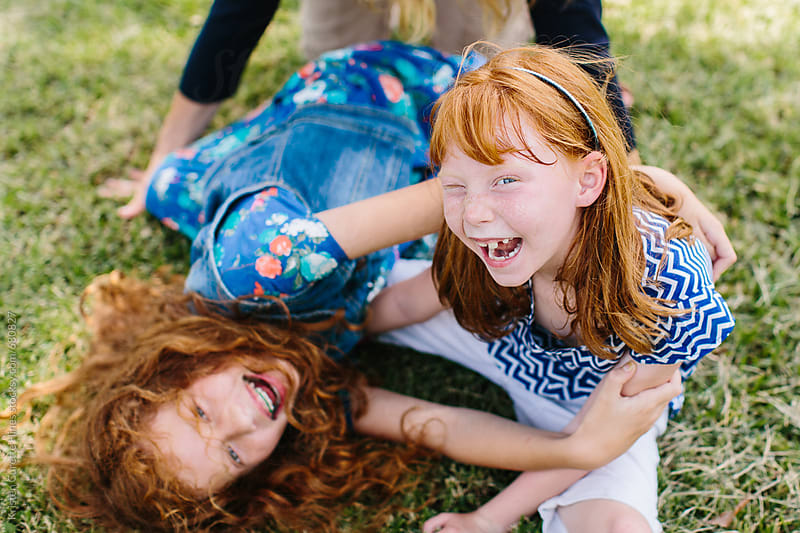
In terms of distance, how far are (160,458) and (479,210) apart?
3.69 feet

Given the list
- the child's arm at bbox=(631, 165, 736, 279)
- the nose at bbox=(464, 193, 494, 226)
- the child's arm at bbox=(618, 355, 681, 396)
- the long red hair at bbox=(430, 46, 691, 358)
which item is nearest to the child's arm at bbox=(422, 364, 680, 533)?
the child's arm at bbox=(618, 355, 681, 396)

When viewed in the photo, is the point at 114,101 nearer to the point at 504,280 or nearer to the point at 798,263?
the point at 504,280

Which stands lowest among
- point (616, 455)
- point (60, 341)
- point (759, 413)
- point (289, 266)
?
point (60, 341)

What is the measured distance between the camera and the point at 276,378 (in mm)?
1934

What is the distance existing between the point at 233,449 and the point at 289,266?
537 mm

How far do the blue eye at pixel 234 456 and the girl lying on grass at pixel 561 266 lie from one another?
1.91 ft

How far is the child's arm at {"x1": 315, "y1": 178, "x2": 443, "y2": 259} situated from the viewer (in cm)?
184

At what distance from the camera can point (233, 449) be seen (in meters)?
1.83

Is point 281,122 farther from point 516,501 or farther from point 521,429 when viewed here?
point 516,501

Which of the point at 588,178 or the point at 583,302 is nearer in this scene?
the point at 588,178

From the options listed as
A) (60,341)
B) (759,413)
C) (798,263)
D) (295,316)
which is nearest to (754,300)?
(798,263)

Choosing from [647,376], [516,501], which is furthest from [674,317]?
[516,501]

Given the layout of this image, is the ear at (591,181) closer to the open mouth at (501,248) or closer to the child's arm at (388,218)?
the open mouth at (501,248)

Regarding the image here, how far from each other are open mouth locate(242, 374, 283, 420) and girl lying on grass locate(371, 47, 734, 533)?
569mm
